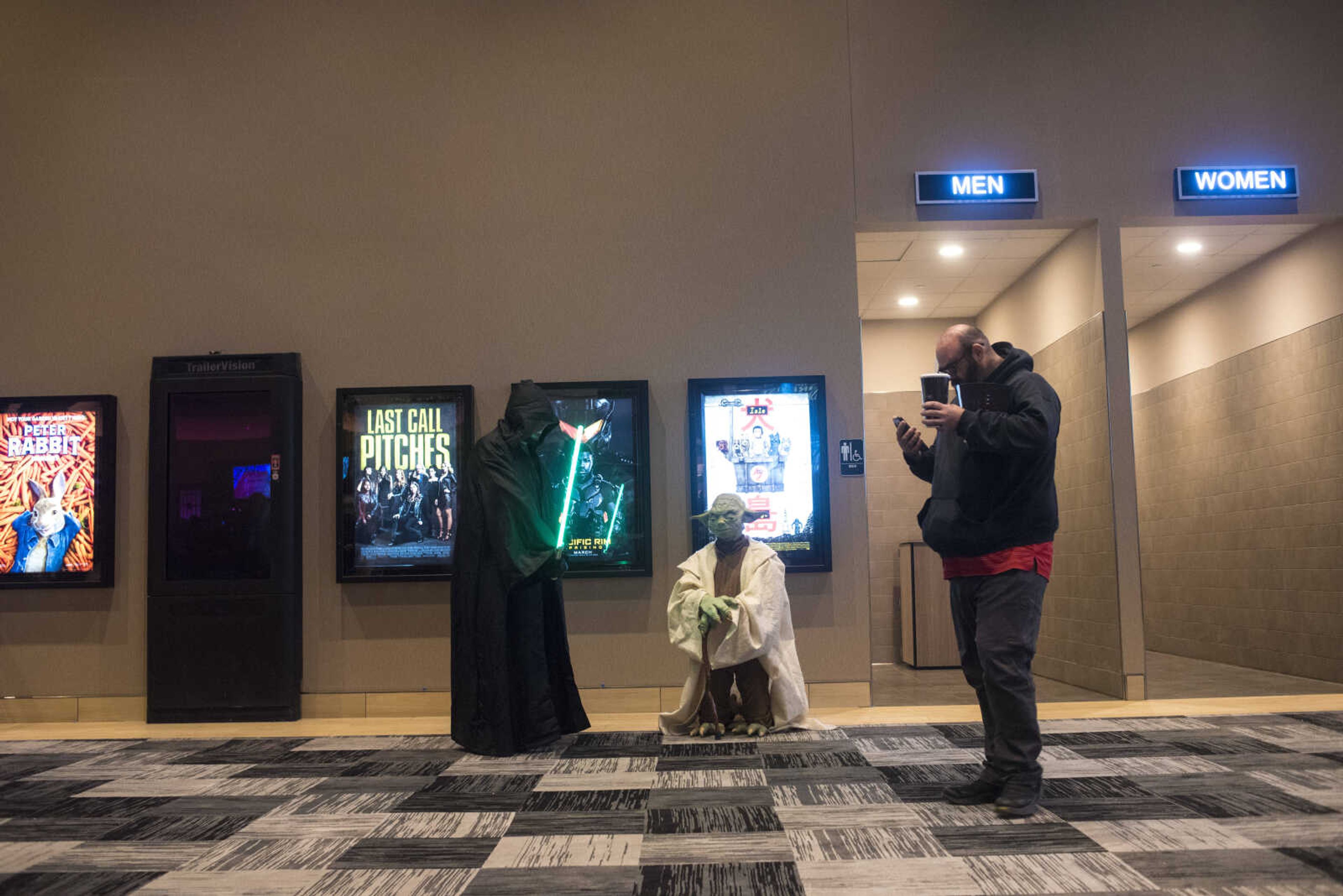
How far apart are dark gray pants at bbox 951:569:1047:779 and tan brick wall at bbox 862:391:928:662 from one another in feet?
17.4

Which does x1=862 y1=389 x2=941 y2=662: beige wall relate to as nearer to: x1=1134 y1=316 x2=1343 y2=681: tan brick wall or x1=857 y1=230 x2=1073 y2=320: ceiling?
x1=857 y1=230 x2=1073 y2=320: ceiling

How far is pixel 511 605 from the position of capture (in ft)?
16.3

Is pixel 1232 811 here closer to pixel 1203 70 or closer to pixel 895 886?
pixel 895 886

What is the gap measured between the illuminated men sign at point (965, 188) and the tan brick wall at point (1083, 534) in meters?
1.00

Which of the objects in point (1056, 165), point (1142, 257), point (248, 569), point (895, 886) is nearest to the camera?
point (895, 886)

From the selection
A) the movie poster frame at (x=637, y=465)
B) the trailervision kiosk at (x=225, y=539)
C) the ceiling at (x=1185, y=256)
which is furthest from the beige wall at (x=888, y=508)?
the trailervision kiosk at (x=225, y=539)

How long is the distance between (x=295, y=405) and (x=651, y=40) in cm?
322

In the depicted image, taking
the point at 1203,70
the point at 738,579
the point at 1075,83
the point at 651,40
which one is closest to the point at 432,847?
the point at 738,579

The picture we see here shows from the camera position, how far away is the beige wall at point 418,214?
6180 millimetres

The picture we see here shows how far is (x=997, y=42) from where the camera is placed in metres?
6.44

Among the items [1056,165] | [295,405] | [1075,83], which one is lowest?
[295,405]

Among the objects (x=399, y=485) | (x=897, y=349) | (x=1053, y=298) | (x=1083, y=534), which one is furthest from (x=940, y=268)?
(x=399, y=485)

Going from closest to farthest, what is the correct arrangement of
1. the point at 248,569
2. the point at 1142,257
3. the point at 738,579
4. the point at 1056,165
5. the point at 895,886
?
the point at 895,886 < the point at 738,579 < the point at 248,569 < the point at 1056,165 < the point at 1142,257

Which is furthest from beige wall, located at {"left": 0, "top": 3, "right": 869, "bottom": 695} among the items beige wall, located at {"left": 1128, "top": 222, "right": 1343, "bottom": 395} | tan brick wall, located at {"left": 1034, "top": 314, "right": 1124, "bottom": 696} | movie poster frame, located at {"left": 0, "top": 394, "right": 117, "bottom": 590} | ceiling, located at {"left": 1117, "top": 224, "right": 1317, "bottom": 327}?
beige wall, located at {"left": 1128, "top": 222, "right": 1343, "bottom": 395}
